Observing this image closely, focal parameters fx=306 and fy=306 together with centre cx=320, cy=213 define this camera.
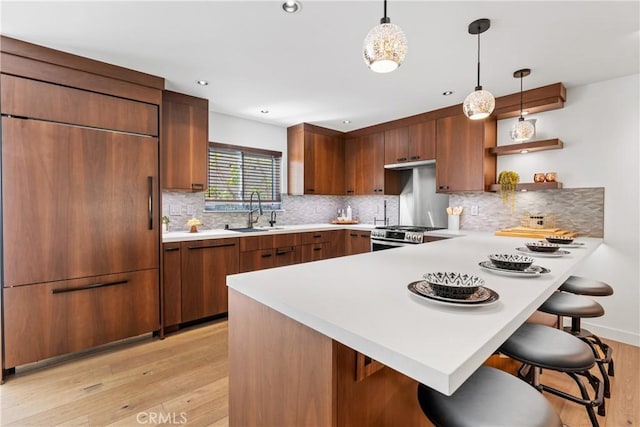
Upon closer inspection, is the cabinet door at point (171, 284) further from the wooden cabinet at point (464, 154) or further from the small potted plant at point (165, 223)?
the wooden cabinet at point (464, 154)

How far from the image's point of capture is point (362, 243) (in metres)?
4.17

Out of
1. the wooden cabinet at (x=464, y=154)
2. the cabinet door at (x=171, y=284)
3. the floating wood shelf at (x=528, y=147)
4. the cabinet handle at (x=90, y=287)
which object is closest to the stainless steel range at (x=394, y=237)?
the wooden cabinet at (x=464, y=154)

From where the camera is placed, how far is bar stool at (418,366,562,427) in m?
0.84

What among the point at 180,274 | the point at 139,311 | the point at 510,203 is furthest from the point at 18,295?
the point at 510,203

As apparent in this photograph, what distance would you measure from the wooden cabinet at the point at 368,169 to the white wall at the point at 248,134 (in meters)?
1.05

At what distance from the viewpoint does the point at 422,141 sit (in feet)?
12.7

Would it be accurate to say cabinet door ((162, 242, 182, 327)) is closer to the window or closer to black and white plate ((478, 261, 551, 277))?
the window

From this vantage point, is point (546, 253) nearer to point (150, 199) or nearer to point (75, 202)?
point (150, 199)

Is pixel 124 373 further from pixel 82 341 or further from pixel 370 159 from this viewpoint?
pixel 370 159

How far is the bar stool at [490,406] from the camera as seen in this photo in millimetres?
841

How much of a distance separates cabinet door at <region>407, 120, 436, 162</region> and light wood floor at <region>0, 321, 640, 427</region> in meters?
2.52

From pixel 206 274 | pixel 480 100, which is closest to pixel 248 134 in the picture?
pixel 206 274

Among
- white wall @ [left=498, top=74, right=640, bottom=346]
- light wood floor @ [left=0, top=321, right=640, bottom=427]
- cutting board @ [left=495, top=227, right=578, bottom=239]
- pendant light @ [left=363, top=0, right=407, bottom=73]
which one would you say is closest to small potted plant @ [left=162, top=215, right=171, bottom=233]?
light wood floor @ [left=0, top=321, right=640, bottom=427]

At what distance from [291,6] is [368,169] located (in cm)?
300
